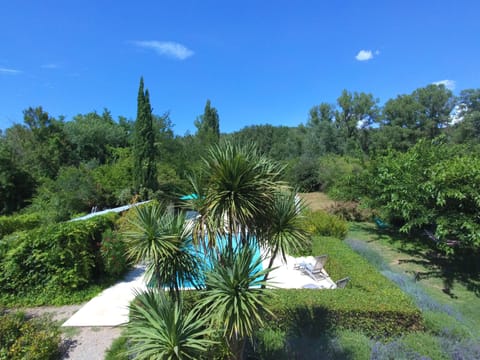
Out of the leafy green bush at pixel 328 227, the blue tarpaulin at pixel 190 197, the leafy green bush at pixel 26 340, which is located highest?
the blue tarpaulin at pixel 190 197

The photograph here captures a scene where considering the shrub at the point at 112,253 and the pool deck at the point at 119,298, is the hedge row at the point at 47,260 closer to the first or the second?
the shrub at the point at 112,253

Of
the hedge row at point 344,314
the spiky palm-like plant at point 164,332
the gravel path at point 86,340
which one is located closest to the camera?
the spiky palm-like plant at point 164,332

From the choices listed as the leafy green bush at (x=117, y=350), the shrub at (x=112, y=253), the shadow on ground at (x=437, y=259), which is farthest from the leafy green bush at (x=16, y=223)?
the shadow on ground at (x=437, y=259)

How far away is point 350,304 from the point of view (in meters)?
5.23

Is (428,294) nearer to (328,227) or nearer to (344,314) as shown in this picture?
(344,314)

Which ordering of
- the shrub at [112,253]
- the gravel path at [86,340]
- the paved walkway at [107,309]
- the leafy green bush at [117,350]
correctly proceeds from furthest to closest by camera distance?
1. the shrub at [112,253]
2. the paved walkway at [107,309]
3. the gravel path at [86,340]
4. the leafy green bush at [117,350]

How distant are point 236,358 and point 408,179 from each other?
30.3 feet

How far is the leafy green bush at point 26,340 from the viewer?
13.7 feet

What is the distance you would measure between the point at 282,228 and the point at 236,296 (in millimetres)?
1241

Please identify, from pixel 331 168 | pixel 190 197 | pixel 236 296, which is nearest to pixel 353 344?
pixel 236 296

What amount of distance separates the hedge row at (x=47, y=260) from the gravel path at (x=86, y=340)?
34.2 inches

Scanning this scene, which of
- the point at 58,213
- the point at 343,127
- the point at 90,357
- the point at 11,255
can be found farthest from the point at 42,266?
the point at 343,127

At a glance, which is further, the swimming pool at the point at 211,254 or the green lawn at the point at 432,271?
the green lawn at the point at 432,271

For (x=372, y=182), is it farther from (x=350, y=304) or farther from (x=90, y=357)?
(x=90, y=357)
